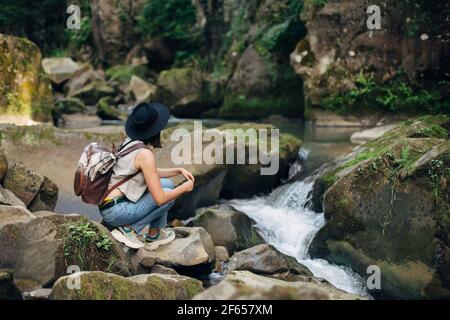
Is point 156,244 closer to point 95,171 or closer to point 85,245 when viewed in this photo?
point 85,245

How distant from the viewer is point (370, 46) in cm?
1612

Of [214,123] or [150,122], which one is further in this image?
[214,123]

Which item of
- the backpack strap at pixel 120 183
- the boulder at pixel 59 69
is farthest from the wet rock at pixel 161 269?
the boulder at pixel 59 69

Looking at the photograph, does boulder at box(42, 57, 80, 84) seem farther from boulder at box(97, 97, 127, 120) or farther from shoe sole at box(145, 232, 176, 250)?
shoe sole at box(145, 232, 176, 250)

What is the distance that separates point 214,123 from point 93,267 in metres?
11.8

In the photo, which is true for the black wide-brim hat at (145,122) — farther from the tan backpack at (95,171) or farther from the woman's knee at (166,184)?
the woman's knee at (166,184)

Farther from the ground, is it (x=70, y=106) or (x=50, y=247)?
(x=70, y=106)

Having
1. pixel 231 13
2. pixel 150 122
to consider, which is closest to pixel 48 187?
pixel 150 122

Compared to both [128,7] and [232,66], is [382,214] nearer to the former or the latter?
[232,66]

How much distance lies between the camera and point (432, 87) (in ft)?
50.9

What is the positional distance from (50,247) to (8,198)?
4.17 ft

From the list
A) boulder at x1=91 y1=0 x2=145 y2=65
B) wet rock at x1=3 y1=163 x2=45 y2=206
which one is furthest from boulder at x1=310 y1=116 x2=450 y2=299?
boulder at x1=91 y1=0 x2=145 y2=65

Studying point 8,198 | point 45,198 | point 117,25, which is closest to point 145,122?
point 8,198

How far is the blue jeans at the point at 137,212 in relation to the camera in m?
5.87
